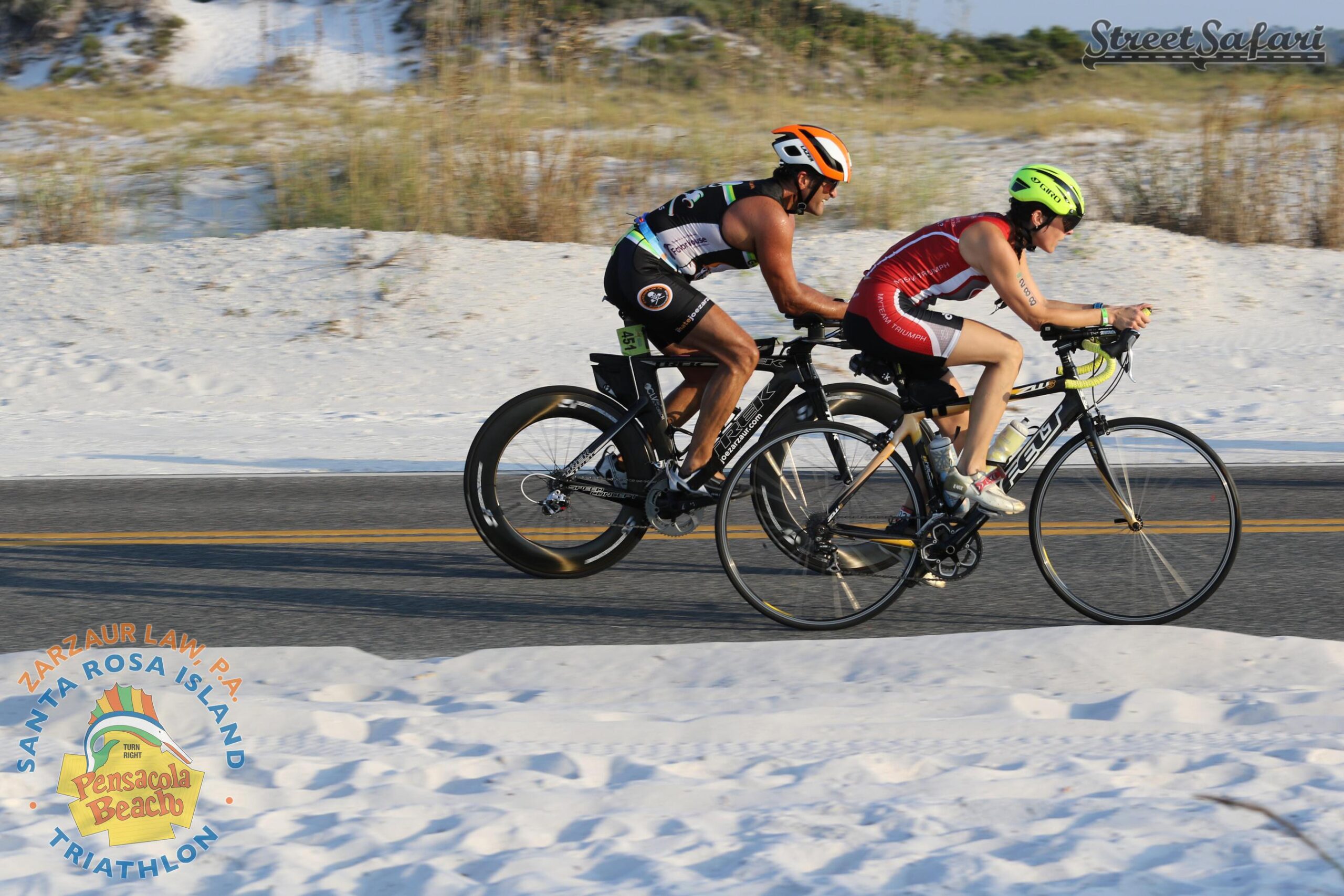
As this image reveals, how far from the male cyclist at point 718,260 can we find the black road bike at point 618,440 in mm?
89

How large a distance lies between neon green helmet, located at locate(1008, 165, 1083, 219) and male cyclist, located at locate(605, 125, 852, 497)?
0.91 metres

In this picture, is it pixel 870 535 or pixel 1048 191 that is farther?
pixel 870 535

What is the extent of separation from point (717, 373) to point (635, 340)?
1.34ft

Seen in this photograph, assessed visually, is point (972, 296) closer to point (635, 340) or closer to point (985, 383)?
→ point (985, 383)

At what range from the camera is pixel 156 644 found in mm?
5723

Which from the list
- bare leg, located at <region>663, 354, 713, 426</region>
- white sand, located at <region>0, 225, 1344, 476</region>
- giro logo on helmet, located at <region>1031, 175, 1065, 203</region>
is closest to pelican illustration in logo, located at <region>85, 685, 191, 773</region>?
bare leg, located at <region>663, 354, 713, 426</region>

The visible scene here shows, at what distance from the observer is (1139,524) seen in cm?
601

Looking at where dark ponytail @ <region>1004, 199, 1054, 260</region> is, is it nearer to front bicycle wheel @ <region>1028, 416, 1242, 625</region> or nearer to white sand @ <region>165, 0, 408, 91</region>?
front bicycle wheel @ <region>1028, 416, 1242, 625</region>

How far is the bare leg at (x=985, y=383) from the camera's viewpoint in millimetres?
5762

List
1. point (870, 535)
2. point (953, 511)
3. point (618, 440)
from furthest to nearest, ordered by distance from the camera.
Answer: point (618, 440)
point (870, 535)
point (953, 511)

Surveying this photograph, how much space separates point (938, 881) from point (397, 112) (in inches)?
729

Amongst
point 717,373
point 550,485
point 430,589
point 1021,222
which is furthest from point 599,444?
point 1021,222

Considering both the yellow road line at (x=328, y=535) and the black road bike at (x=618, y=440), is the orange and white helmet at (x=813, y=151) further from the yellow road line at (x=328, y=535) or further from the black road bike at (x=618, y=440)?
the yellow road line at (x=328, y=535)

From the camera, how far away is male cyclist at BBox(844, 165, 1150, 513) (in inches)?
220
